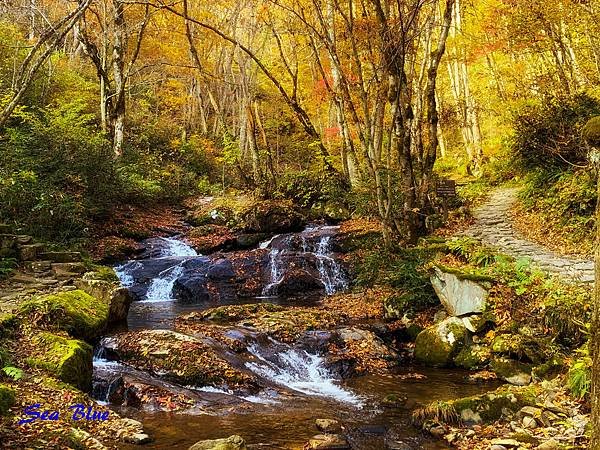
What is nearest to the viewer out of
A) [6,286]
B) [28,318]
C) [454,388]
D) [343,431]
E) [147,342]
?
[343,431]

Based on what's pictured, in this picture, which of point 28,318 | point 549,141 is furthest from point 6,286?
point 549,141

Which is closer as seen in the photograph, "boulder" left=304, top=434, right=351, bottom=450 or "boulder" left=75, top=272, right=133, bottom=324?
"boulder" left=304, top=434, right=351, bottom=450

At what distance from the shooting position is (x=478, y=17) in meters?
22.1

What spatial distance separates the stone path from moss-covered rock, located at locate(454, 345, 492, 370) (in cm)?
187

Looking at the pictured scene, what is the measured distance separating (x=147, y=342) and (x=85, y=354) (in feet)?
4.77

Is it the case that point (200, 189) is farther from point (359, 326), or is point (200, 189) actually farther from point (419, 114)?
point (359, 326)

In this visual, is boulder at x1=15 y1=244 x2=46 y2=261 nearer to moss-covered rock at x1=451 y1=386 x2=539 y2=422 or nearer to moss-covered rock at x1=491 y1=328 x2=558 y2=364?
moss-covered rock at x1=451 y1=386 x2=539 y2=422

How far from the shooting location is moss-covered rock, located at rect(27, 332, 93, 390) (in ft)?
19.2

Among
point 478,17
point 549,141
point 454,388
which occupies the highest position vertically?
point 478,17

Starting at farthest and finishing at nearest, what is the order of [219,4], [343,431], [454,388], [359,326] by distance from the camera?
1. [219,4]
2. [359,326]
3. [454,388]
4. [343,431]

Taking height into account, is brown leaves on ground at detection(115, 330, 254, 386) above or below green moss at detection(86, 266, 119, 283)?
below

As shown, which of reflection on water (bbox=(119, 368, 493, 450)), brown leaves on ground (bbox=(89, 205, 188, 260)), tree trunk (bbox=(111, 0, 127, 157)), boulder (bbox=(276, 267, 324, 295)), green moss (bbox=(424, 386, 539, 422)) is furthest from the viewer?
tree trunk (bbox=(111, 0, 127, 157))

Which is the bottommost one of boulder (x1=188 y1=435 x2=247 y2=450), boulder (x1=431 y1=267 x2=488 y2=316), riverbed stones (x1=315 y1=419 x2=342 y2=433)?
riverbed stones (x1=315 y1=419 x2=342 y2=433)

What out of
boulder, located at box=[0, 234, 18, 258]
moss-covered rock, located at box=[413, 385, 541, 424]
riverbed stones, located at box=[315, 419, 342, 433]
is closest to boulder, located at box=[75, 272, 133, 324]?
boulder, located at box=[0, 234, 18, 258]
